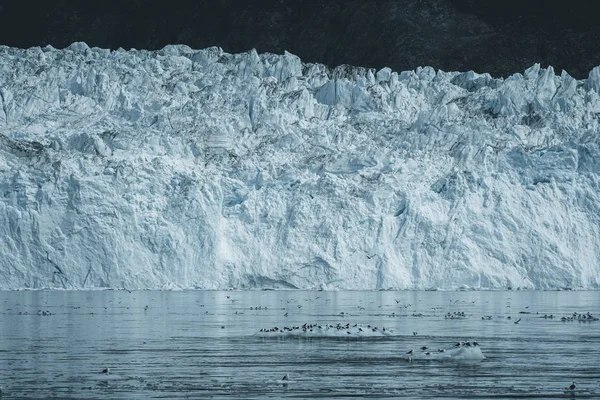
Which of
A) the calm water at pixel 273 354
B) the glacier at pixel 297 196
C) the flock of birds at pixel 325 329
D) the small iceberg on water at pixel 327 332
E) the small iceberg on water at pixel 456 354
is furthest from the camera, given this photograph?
the glacier at pixel 297 196

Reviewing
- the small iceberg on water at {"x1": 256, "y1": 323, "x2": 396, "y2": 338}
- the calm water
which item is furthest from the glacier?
the small iceberg on water at {"x1": 256, "y1": 323, "x2": 396, "y2": 338}

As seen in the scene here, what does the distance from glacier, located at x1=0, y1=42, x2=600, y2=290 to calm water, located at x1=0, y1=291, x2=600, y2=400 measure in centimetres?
1101

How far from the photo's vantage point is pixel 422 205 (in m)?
60.2

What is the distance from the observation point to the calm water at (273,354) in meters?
21.2

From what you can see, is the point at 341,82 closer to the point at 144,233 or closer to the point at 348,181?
the point at 348,181

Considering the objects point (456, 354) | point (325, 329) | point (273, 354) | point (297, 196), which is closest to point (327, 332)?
point (325, 329)

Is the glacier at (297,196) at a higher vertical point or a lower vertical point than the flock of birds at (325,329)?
higher

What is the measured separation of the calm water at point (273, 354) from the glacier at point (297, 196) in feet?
36.1

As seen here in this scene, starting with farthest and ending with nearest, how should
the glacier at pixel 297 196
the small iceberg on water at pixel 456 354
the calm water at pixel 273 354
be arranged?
the glacier at pixel 297 196 < the small iceberg on water at pixel 456 354 < the calm water at pixel 273 354

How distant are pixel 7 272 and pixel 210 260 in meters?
10.3

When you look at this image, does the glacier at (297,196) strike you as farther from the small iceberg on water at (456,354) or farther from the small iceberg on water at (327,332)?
the small iceberg on water at (456,354)

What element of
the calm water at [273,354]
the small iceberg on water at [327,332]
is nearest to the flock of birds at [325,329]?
the small iceberg on water at [327,332]

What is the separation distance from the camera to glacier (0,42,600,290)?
5859 cm

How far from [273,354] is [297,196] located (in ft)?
109
